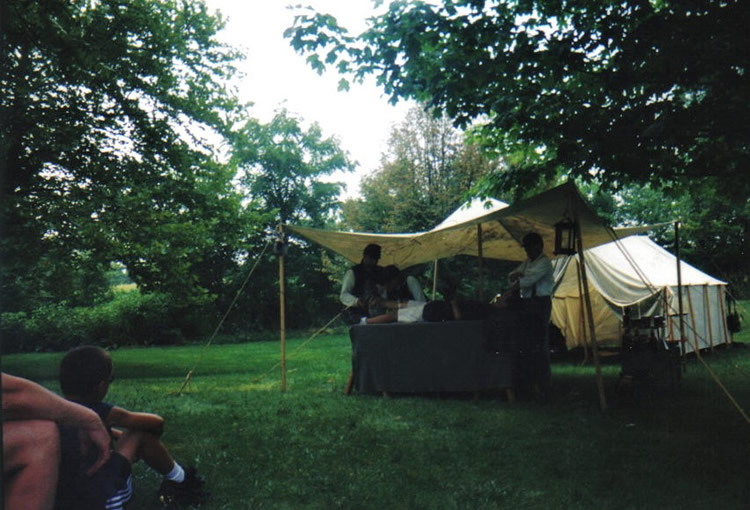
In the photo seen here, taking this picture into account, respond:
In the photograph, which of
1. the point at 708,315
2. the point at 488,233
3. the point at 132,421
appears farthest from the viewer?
the point at 708,315

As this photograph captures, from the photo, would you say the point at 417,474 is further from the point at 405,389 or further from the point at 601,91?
the point at 601,91

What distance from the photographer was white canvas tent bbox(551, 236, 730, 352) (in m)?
8.92

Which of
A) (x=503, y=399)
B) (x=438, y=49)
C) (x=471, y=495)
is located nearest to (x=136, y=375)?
(x=503, y=399)

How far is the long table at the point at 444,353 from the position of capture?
→ 207 inches

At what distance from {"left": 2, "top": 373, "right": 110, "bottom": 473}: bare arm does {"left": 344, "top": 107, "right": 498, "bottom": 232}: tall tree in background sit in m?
13.8

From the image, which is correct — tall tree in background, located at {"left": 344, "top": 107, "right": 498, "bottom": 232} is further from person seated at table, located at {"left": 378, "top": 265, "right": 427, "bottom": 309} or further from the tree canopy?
the tree canopy

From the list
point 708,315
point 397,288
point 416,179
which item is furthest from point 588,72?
point 416,179

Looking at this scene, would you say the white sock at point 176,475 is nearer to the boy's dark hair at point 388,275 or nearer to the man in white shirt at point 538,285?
the man in white shirt at point 538,285

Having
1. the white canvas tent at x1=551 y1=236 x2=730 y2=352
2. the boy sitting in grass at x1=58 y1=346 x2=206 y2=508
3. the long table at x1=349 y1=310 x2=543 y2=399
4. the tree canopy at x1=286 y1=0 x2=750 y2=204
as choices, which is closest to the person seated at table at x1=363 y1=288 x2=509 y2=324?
the long table at x1=349 y1=310 x2=543 y2=399

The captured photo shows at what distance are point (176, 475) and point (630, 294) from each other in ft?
25.3

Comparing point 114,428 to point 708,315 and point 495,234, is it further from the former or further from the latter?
point 708,315

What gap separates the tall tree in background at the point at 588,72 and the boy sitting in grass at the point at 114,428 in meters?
3.44

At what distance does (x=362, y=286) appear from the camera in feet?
20.5

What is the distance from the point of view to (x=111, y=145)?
6172mm
